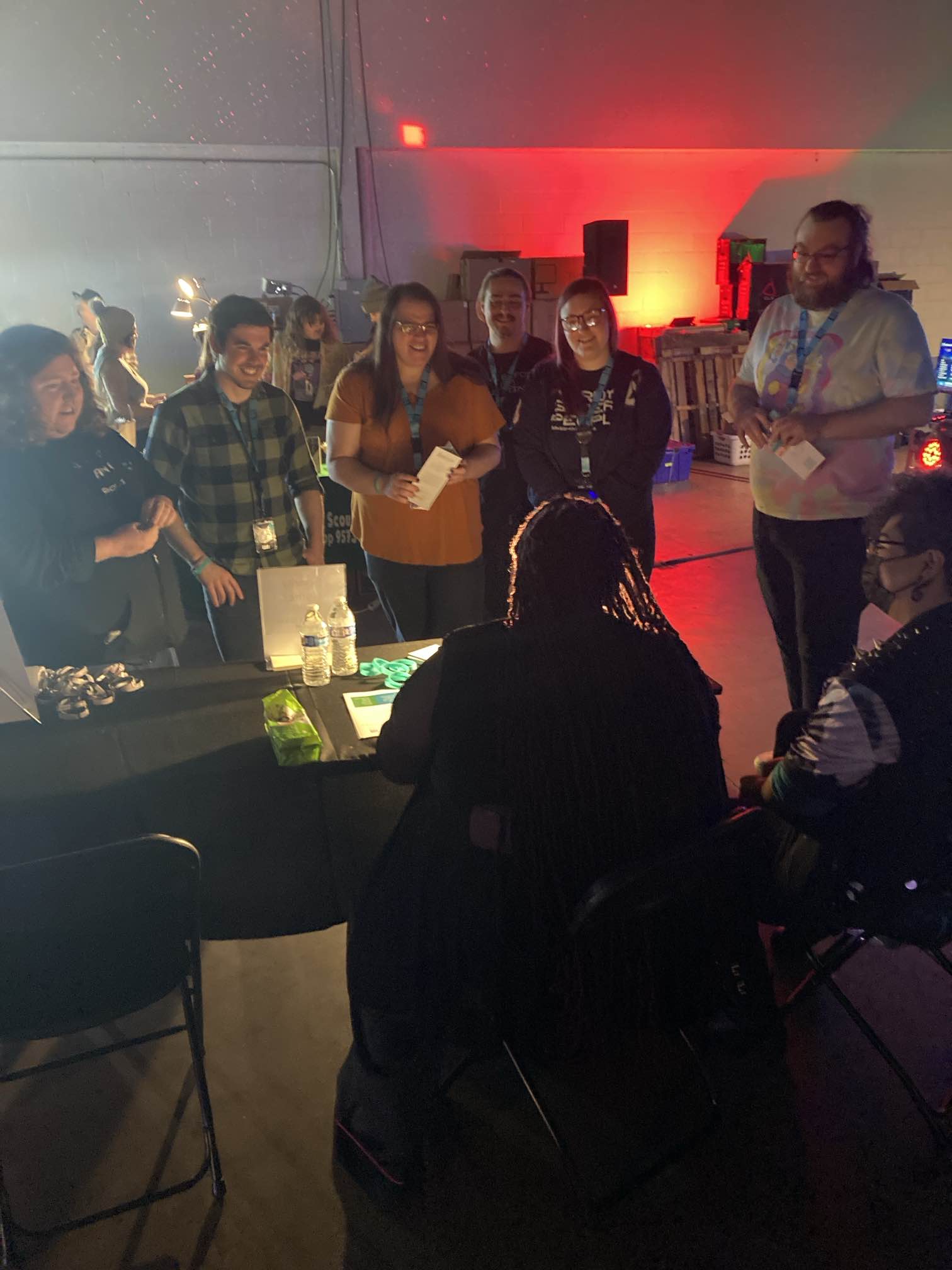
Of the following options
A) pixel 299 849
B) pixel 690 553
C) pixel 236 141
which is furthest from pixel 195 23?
pixel 299 849

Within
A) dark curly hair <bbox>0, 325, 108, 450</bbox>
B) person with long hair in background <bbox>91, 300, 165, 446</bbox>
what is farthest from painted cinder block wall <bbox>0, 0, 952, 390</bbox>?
dark curly hair <bbox>0, 325, 108, 450</bbox>

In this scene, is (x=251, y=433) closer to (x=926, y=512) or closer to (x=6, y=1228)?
(x=926, y=512)

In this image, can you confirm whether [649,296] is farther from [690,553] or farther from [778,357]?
[778,357]

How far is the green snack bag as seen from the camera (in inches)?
62.3

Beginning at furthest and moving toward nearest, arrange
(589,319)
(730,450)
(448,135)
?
(730,450)
(448,135)
(589,319)

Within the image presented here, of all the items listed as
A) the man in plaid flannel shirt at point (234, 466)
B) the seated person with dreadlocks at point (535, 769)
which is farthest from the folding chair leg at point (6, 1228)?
the man in plaid flannel shirt at point (234, 466)

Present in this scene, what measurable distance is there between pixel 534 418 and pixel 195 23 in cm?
392

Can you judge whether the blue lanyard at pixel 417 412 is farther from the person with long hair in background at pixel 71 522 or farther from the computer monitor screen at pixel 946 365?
the computer monitor screen at pixel 946 365

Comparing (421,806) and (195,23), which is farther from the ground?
(195,23)

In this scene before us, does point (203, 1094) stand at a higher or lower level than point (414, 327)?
lower

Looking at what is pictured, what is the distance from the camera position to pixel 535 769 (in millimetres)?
1210

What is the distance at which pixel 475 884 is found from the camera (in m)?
1.30

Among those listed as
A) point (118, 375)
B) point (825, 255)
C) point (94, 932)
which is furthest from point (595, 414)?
point (118, 375)

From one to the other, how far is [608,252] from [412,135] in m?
1.86
